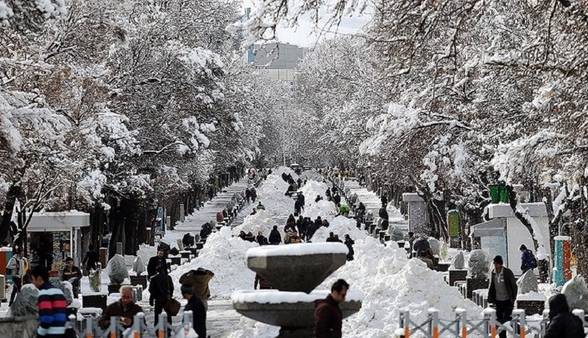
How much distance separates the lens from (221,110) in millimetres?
59125

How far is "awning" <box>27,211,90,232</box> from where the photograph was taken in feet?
121

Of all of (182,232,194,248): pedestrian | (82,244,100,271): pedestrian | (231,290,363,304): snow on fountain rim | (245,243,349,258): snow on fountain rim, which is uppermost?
(182,232,194,248): pedestrian

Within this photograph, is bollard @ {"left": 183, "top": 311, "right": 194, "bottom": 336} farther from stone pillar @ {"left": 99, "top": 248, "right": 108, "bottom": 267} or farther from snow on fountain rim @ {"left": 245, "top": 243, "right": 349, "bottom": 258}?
stone pillar @ {"left": 99, "top": 248, "right": 108, "bottom": 267}

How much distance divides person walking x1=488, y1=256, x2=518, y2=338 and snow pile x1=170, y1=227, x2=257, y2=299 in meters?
15.8

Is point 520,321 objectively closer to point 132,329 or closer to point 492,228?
point 132,329

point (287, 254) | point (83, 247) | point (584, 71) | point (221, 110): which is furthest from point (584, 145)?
point (221, 110)

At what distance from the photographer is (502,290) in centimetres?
2120

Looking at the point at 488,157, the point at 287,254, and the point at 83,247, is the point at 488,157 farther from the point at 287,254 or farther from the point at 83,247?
the point at 287,254

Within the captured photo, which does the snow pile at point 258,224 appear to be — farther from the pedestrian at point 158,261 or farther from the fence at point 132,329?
the fence at point 132,329

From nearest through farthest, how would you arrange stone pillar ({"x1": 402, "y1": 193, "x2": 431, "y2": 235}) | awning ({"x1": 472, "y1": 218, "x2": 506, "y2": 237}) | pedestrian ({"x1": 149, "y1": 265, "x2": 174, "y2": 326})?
1. pedestrian ({"x1": 149, "y1": 265, "x2": 174, "y2": 326})
2. awning ({"x1": 472, "y1": 218, "x2": 506, "y2": 237})
3. stone pillar ({"x1": 402, "y1": 193, "x2": 431, "y2": 235})

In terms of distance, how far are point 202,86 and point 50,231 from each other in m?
17.8

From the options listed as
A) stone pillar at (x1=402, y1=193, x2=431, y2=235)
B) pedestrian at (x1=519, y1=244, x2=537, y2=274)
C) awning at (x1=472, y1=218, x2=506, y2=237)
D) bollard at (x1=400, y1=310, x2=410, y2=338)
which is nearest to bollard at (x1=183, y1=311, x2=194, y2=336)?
bollard at (x1=400, y1=310, x2=410, y2=338)

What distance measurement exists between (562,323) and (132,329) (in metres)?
7.49

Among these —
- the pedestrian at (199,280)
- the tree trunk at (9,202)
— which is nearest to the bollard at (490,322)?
the pedestrian at (199,280)
